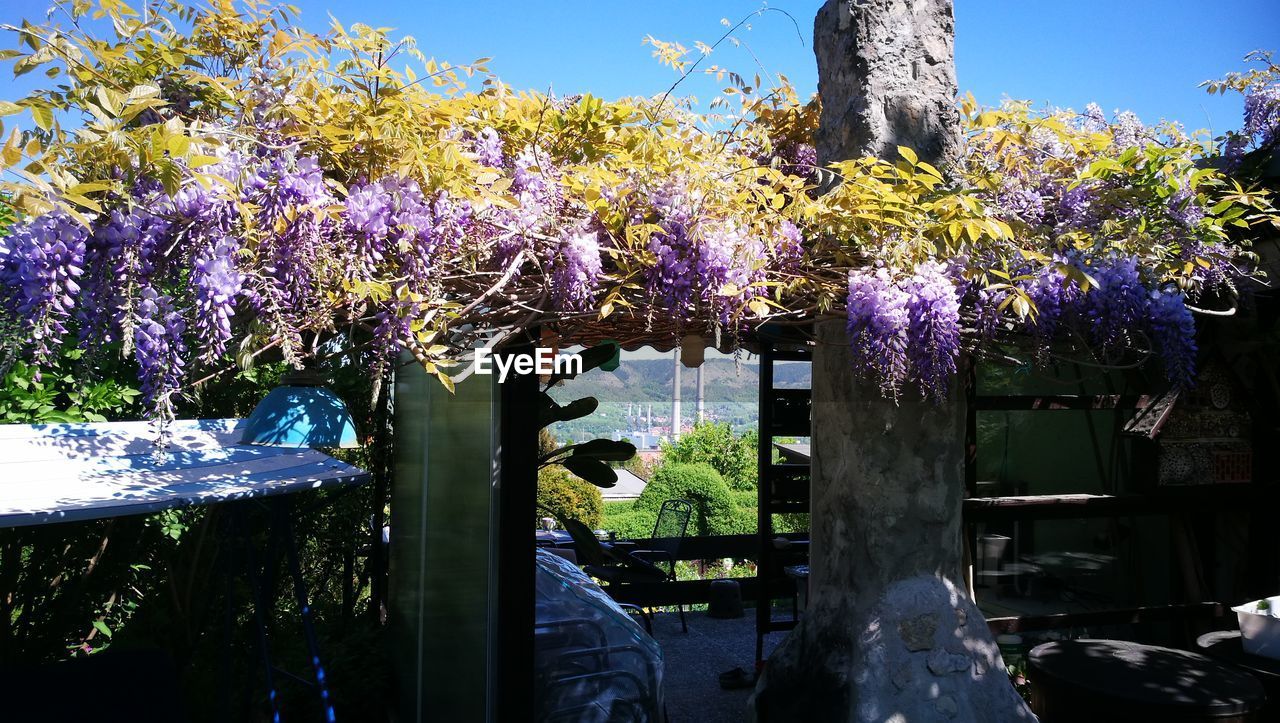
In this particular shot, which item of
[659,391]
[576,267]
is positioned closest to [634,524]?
[659,391]

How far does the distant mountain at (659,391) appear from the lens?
3668mm

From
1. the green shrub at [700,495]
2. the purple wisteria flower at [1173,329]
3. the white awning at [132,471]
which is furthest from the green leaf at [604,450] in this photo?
the green shrub at [700,495]

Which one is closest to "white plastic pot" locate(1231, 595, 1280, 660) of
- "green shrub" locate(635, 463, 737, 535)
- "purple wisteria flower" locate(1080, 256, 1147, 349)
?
"purple wisteria flower" locate(1080, 256, 1147, 349)

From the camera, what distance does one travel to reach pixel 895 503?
2.73 m

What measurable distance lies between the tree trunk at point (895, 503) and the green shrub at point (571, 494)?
26.9 ft

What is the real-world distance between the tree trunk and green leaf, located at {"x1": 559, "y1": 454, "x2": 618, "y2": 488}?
1009 millimetres

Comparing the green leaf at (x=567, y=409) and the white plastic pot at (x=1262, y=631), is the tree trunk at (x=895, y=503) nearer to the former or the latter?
the green leaf at (x=567, y=409)

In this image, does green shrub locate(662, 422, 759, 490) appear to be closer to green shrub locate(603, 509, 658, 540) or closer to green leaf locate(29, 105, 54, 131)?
green shrub locate(603, 509, 658, 540)

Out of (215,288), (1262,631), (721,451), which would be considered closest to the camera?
(215,288)

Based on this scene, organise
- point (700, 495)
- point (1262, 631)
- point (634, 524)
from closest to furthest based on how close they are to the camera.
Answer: point (1262, 631) < point (700, 495) < point (634, 524)

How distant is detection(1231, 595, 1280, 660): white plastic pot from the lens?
325cm

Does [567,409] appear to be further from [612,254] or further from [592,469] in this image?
[612,254]

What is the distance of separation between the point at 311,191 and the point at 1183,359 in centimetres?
262

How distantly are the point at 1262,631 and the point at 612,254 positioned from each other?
121 inches
